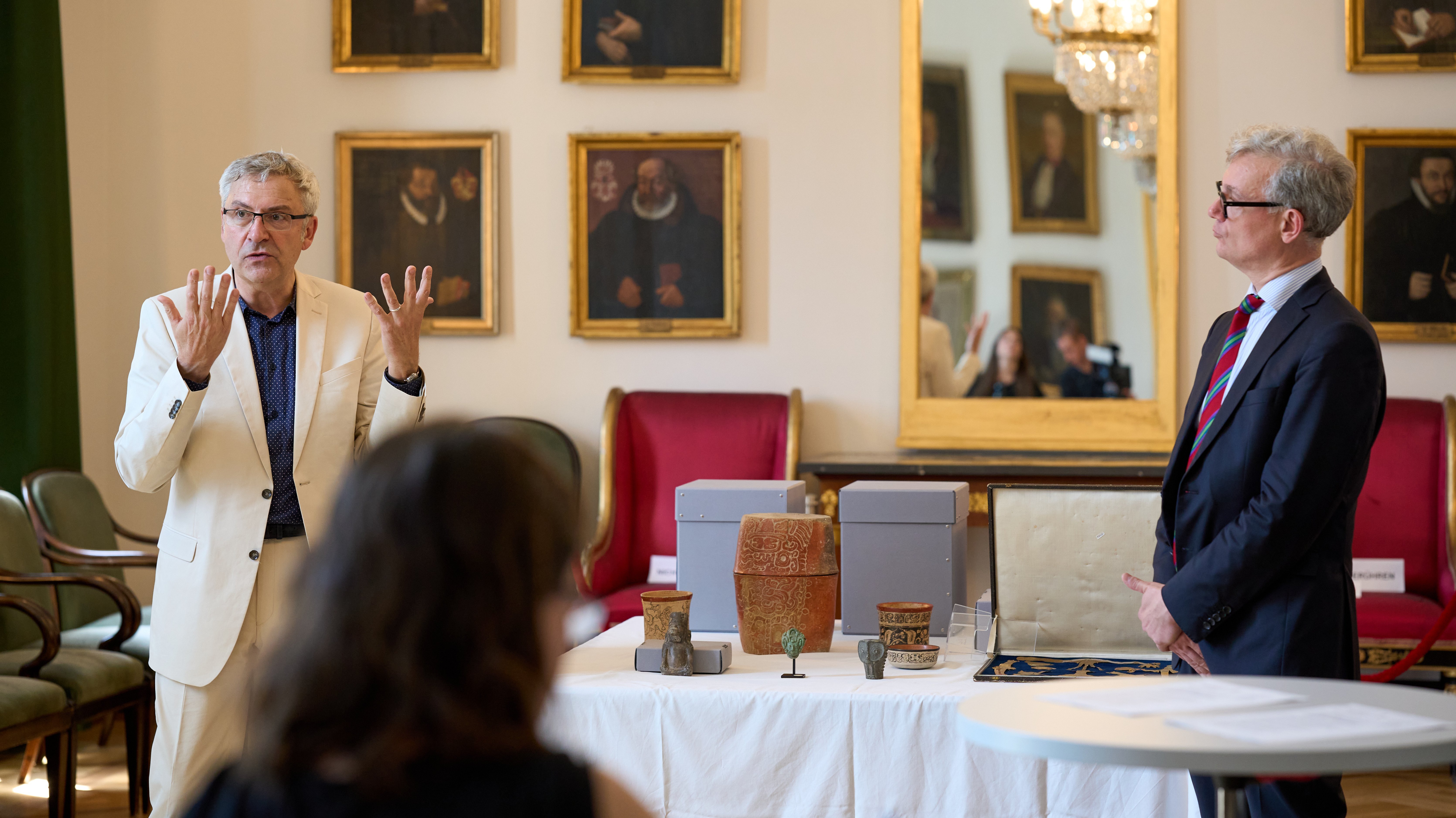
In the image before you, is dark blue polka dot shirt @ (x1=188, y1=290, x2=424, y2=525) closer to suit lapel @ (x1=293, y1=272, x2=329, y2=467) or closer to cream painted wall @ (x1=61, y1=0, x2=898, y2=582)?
suit lapel @ (x1=293, y1=272, x2=329, y2=467)

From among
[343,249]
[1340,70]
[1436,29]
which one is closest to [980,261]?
[1340,70]

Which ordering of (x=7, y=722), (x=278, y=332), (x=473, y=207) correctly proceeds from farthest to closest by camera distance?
(x=473, y=207) < (x=7, y=722) < (x=278, y=332)

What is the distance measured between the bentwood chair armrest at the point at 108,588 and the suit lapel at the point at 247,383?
1818 millimetres

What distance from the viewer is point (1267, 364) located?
2393 millimetres

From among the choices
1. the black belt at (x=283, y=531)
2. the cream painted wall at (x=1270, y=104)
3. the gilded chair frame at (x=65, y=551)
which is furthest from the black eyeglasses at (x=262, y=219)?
the cream painted wall at (x=1270, y=104)

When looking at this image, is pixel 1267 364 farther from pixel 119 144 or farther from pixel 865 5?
pixel 119 144

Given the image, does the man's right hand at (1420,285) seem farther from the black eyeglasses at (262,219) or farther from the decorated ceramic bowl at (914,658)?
the black eyeglasses at (262,219)

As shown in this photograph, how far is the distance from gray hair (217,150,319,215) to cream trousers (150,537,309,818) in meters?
0.78

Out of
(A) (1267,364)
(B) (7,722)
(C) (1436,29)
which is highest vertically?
(C) (1436,29)

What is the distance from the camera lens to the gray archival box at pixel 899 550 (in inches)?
122

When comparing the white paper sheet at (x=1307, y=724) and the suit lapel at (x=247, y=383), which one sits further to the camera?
the suit lapel at (x=247, y=383)

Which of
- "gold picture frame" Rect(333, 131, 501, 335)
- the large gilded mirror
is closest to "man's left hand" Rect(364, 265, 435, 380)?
"gold picture frame" Rect(333, 131, 501, 335)

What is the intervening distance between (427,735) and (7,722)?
10.7 feet

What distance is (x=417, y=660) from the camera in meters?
0.97
